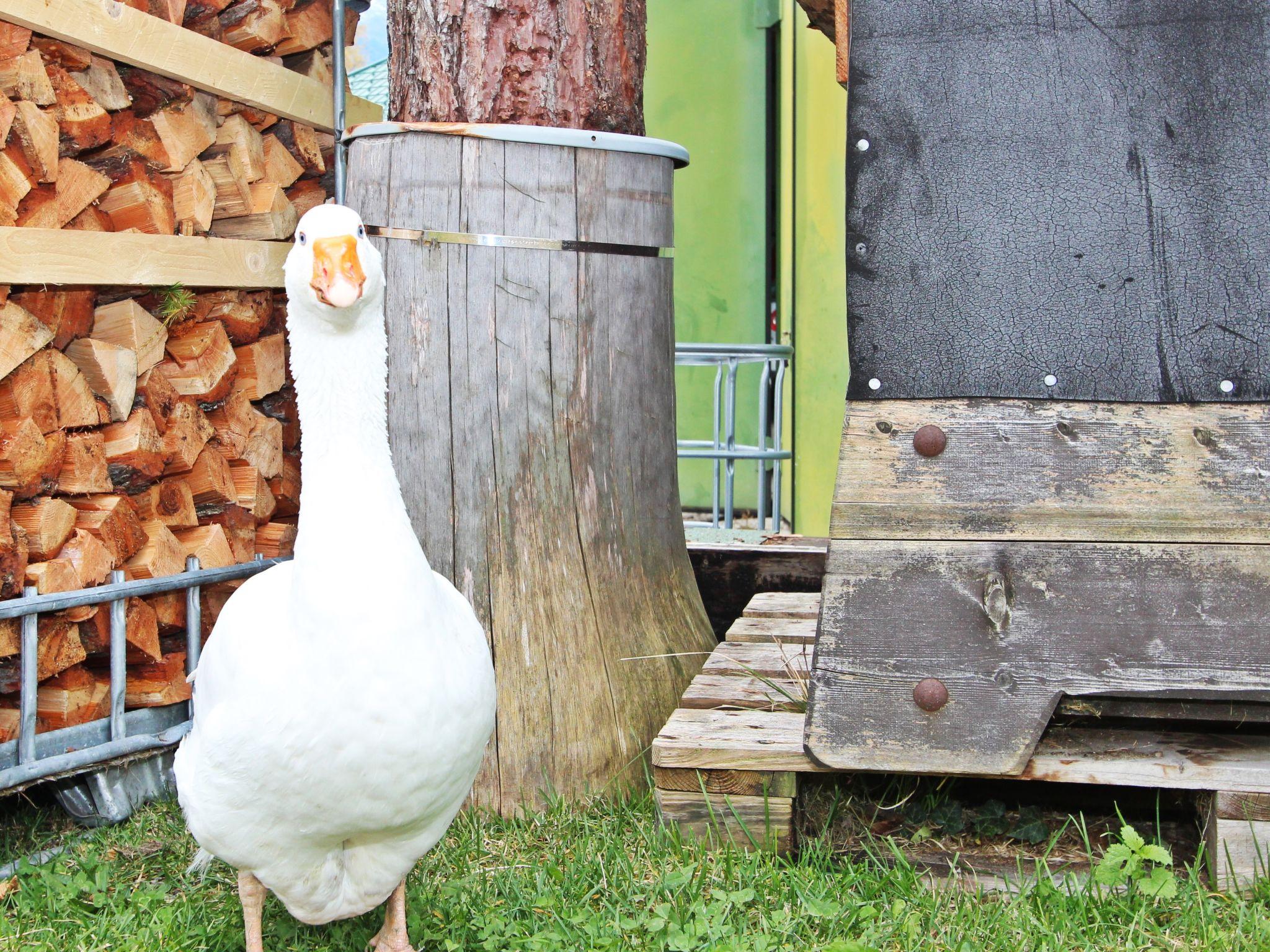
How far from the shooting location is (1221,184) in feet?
7.86

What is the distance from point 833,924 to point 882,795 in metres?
0.58

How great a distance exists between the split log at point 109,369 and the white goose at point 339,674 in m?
1.08

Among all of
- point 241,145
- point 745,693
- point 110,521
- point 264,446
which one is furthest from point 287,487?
point 745,693

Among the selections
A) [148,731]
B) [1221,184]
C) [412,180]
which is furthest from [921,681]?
[148,731]

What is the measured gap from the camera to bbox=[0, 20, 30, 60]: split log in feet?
9.16

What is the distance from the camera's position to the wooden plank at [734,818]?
2650mm

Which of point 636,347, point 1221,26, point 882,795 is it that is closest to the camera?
point 1221,26

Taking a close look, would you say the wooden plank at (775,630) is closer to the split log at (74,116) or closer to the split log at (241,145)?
the split log at (241,145)

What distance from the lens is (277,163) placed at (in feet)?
11.9

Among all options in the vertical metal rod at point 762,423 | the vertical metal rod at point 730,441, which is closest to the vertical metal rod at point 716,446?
the vertical metal rod at point 730,441

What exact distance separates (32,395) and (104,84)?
2.61 ft

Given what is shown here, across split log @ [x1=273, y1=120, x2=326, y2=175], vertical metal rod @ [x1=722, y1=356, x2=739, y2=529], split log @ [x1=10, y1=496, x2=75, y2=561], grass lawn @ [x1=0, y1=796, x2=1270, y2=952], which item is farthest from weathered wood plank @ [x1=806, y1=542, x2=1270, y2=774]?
vertical metal rod @ [x1=722, y1=356, x2=739, y2=529]

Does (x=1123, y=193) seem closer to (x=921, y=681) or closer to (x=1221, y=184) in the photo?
(x=1221, y=184)

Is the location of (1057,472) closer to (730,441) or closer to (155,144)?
(155,144)
